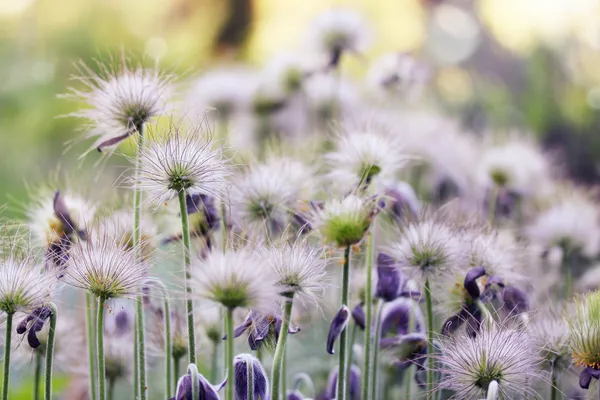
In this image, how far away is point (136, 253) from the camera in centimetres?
73

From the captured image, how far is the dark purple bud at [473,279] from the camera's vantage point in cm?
78

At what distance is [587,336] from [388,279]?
22 centimetres

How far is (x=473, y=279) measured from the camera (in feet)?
2.56

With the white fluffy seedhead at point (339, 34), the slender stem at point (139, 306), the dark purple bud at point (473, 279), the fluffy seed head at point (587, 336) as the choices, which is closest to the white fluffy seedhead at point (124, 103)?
the slender stem at point (139, 306)

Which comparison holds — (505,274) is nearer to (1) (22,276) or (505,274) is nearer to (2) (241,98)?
(1) (22,276)

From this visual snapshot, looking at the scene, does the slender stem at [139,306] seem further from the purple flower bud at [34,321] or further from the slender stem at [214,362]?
the slender stem at [214,362]

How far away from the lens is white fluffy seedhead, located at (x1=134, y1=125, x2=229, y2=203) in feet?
2.32

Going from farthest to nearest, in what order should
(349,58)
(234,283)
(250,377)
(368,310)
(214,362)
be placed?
(349,58), (214,362), (368,310), (250,377), (234,283)

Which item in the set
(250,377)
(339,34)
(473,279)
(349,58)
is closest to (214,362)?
(250,377)

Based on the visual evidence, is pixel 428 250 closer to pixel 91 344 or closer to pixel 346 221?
pixel 346 221

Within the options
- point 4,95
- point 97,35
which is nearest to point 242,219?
point 4,95

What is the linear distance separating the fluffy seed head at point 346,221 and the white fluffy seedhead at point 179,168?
12 centimetres

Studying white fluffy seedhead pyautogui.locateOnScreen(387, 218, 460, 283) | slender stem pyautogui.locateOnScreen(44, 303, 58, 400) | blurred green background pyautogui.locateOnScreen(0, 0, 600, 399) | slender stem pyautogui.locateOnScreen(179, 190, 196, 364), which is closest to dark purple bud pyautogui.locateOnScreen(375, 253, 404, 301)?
white fluffy seedhead pyautogui.locateOnScreen(387, 218, 460, 283)

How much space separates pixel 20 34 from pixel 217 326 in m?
3.36
